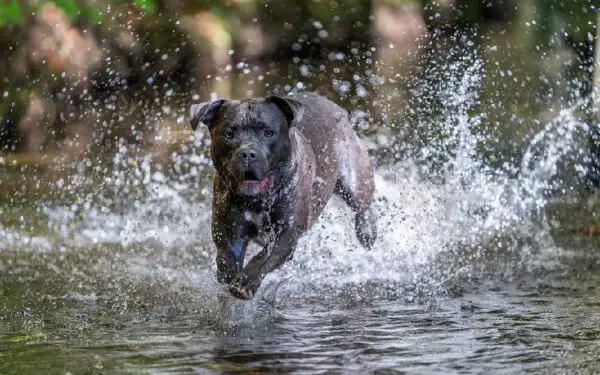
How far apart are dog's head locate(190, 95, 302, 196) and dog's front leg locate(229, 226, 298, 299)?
1.22ft

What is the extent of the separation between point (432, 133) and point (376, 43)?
2.88 m

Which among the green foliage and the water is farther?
the green foliage

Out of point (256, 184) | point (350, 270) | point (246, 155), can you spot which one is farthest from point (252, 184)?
point (350, 270)

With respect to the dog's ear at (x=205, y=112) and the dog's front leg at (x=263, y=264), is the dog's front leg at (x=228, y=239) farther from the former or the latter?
the dog's ear at (x=205, y=112)

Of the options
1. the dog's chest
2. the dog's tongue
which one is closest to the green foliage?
the dog's chest

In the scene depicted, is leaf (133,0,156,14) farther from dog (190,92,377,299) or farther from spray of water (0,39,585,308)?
dog (190,92,377,299)

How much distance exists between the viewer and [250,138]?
5.56m

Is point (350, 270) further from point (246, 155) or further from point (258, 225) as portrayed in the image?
point (246, 155)

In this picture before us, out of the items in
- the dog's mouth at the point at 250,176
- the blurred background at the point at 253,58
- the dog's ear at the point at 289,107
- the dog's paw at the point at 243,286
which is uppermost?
the blurred background at the point at 253,58

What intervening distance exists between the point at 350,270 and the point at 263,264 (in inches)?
68.9

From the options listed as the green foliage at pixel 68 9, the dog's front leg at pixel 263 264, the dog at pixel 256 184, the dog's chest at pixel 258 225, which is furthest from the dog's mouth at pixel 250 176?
the green foliage at pixel 68 9

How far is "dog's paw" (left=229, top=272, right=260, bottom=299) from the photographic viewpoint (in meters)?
5.25

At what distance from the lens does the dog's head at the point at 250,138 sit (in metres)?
5.41

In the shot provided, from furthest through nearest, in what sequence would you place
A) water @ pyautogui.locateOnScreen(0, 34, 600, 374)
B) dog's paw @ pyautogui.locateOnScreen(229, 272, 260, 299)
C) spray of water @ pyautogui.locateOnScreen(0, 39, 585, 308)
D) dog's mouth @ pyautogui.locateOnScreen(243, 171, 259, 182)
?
spray of water @ pyautogui.locateOnScreen(0, 39, 585, 308)
dog's mouth @ pyautogui.locateOnScreen(243, 171, 259, 182)
dog's paw @ pyautogui.locateOnScreen(229, 272, 260, 299)
water @ pyautogui.locateOnScreen(0, 34, 600, 374)
